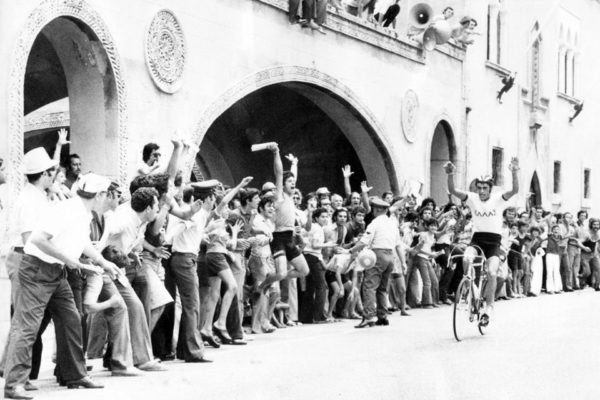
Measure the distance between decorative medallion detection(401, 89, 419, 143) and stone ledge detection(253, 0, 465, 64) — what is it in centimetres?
91

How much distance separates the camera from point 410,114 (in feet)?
85.7

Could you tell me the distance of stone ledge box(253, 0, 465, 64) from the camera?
22.4 metres

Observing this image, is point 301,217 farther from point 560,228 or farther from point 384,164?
point 560,228

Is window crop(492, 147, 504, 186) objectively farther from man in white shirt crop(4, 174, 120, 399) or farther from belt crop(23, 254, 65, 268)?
belt crop(23, 254, 65, 268)

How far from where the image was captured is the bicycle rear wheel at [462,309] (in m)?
13.1

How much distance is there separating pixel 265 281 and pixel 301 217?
1.99 metres

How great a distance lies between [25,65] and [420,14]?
15.3 metres

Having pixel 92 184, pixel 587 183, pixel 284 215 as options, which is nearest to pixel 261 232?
pixel 284 215

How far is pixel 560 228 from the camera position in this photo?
85.8 feet

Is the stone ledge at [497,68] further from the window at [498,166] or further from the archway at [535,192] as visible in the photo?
the archway at [535,192]

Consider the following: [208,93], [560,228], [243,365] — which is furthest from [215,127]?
[243,365]

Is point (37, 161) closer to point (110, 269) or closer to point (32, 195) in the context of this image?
point (32, 195)

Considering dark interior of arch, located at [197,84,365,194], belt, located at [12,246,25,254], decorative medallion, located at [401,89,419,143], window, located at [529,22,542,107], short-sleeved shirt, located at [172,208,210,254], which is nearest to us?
belt, located at [12,246,25,254]

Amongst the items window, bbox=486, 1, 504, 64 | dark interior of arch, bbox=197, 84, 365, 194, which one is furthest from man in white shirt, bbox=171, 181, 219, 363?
window, bbox=486, 1, 504, 64
